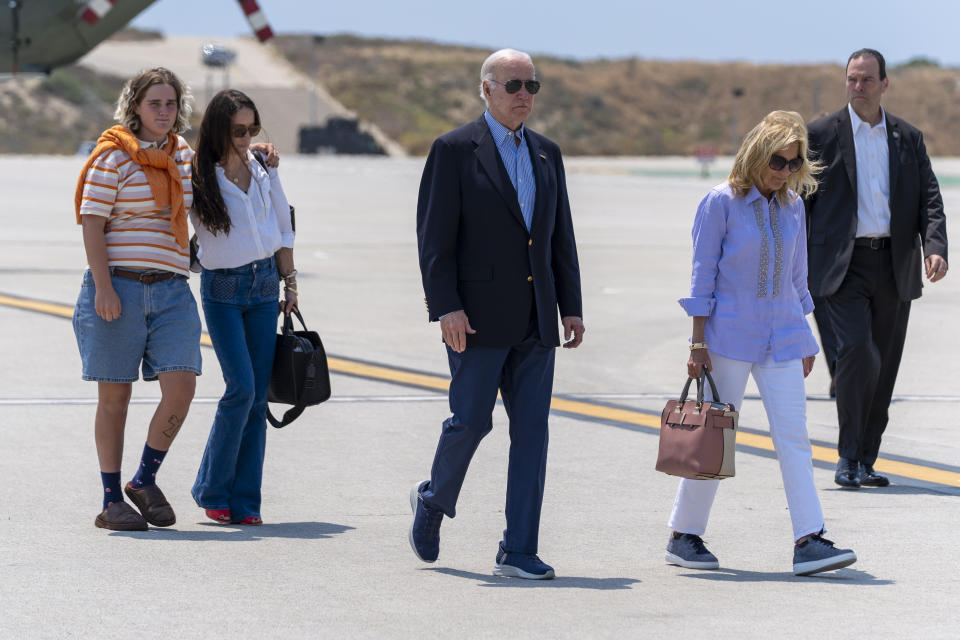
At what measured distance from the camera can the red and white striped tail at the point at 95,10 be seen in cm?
2238

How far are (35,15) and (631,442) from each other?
54.0 feet

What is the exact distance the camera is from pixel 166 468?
803cm

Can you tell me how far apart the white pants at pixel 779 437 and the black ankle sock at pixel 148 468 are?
2.21 metres

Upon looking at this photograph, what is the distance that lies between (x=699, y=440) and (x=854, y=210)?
7.88 ft

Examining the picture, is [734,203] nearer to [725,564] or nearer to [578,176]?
[725,564]

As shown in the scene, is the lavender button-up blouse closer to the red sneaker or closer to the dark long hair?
the dark long hair

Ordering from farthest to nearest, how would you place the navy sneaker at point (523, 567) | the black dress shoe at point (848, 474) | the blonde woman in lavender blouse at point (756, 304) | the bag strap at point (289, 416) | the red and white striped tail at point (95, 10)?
the red and white striped tail at point (95, 10) < the black dress shoe at point (848, 474) < the bag strap at point (289, 416) < the blonde woman in lavender blouse at point (756, 304) < the navy sneaker at point (523, 567)

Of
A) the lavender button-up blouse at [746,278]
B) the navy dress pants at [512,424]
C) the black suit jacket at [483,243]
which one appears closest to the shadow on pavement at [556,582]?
the navy dress pants at [512,424]

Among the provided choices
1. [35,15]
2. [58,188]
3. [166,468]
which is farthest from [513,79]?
[58,188]

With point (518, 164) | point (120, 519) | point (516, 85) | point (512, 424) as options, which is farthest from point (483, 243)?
point (120, 519)

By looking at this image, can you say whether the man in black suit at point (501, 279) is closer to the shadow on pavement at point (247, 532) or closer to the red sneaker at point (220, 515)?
the shadow on pavement at point (247, 532)

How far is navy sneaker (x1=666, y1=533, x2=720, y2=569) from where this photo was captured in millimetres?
6082

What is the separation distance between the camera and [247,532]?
6.66 meters

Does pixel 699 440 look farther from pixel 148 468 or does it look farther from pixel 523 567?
pixel 148 468
